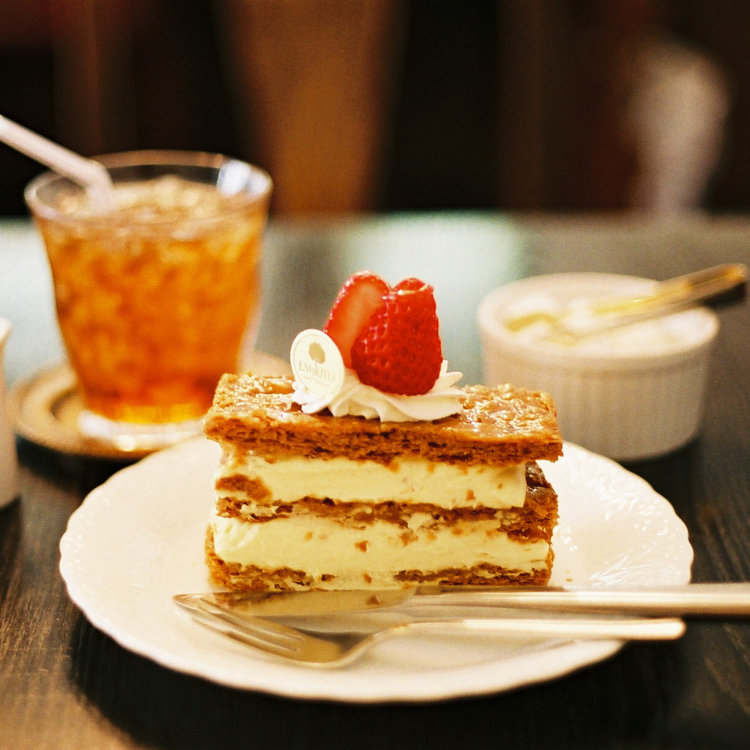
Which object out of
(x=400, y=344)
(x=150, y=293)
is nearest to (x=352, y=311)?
(x=400, y=344)

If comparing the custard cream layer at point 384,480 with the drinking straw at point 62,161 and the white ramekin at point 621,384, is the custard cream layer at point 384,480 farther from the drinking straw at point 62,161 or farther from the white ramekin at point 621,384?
the drinking straw at point 62,161

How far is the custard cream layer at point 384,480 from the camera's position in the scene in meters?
1.38

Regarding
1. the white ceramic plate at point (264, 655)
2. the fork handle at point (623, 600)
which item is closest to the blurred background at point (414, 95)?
the white ceramic plate at point (264, 655)

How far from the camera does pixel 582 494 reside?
156 centimetres

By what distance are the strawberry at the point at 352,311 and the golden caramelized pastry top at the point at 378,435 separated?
0.10m

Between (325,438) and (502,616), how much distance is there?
0.31 meters

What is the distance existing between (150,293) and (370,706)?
0.95m

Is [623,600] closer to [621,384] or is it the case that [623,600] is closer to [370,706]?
→ [370,706]

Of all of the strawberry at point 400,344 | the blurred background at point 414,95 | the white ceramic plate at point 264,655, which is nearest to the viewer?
the white ceramic plate at point 264,655

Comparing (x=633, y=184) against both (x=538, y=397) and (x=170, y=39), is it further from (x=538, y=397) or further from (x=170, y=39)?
(x=538, y=397)

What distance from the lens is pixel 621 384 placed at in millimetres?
1829

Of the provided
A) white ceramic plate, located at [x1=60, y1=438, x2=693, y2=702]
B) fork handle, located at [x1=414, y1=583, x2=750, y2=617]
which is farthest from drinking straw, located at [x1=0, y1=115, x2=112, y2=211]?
fork handle, located at [x1=414, y1=583, x2=750, y2=617]

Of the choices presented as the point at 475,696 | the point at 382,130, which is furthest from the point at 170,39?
the point at 475,696

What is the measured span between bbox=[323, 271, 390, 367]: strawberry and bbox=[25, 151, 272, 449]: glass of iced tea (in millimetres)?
548
